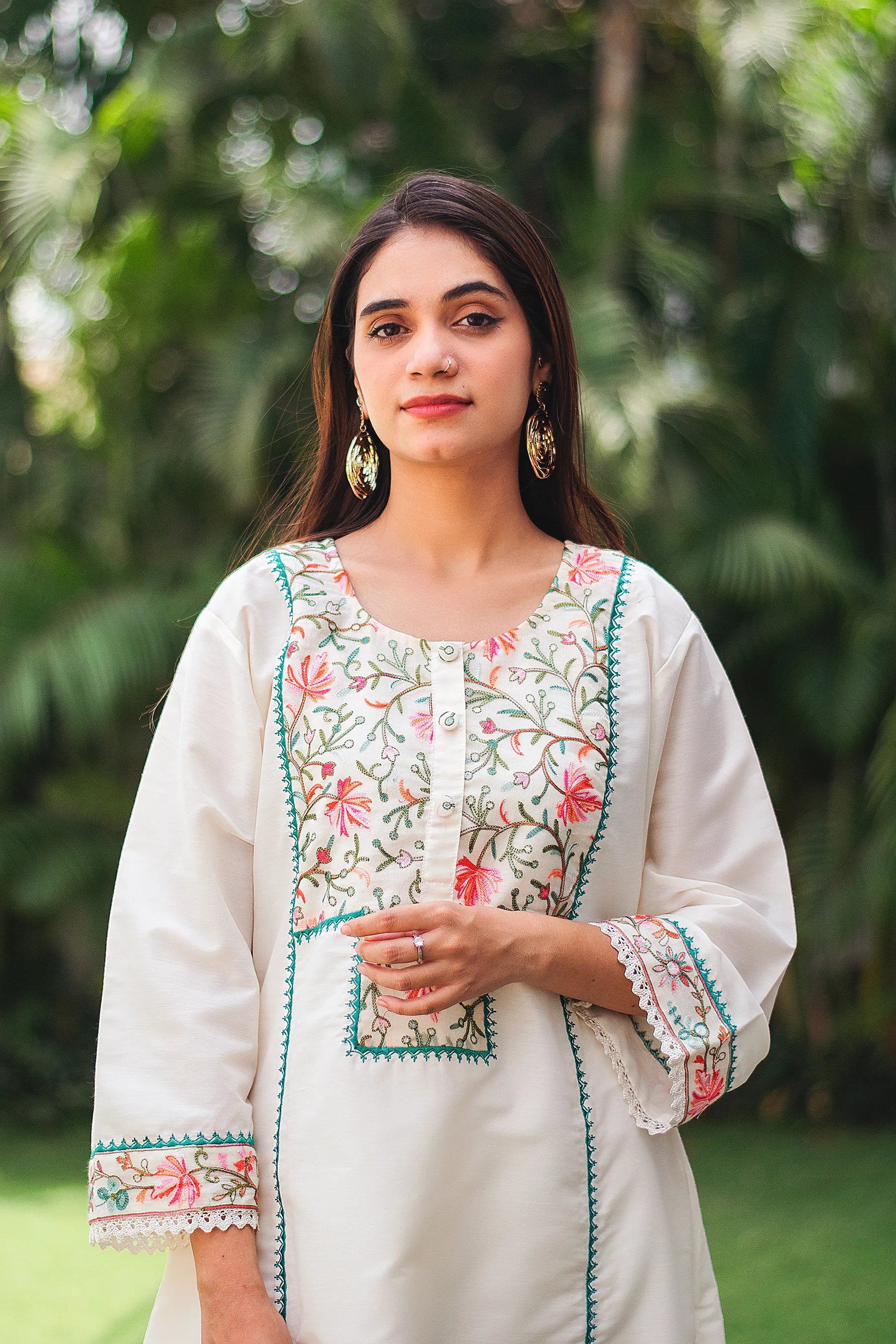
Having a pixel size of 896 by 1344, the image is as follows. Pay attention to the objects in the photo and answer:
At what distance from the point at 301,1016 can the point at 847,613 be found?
4.29 m

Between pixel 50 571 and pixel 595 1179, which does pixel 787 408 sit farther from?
pixel 595 1179

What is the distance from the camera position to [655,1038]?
1.50 metres

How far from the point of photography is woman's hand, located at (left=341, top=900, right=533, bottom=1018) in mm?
1331

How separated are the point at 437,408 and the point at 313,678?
1.08 ft

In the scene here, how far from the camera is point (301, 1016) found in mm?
1438

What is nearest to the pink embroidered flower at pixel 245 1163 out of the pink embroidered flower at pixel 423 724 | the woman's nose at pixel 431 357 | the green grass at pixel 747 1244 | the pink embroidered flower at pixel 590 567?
the pink embroidered flower at pixel 423 724

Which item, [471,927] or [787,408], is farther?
[787,408]

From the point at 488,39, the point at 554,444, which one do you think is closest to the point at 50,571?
the point at 488,39

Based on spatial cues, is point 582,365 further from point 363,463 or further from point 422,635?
point 422,635

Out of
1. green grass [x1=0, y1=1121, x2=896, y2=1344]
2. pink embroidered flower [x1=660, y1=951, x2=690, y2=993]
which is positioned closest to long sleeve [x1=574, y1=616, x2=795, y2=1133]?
pink embroidered flower [x1=660, y1=951, x2=690, y2=993]

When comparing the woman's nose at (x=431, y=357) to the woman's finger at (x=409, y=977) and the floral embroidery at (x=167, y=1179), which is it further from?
the floral embroidery at (x=167, y=1179)

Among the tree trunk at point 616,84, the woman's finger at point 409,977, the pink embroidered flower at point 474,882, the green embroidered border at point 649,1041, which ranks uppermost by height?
the tree trunk at point 616,84

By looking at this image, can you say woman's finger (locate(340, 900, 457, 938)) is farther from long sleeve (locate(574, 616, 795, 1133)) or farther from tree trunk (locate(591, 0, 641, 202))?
tree trunk (locate(591, 0, 641, 202))

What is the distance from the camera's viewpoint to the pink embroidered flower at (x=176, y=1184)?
135 centimetres
